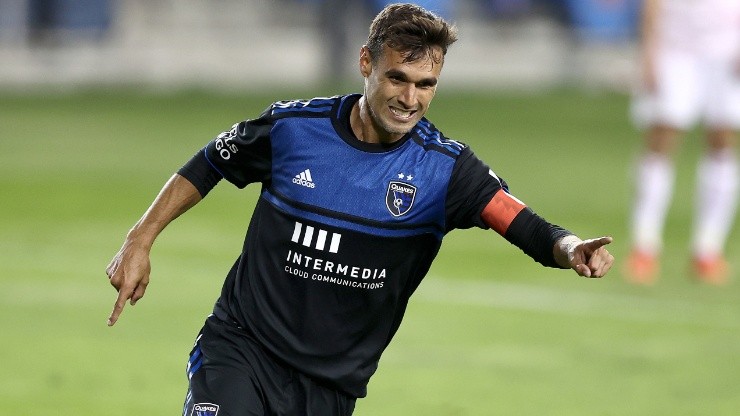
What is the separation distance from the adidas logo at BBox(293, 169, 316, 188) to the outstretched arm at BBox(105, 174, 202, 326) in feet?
1.36

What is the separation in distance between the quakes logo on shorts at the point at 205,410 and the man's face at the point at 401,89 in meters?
1.12

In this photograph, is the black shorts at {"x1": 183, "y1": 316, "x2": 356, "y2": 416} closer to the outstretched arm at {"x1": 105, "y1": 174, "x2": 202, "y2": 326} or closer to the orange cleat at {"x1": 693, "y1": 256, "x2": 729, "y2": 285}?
the outstretched arm at {"x1": 105, "y1": 174, "x2": 202, "y2": 326}

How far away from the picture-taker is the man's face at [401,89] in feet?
17.9

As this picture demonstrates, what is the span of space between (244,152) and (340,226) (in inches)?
19.0

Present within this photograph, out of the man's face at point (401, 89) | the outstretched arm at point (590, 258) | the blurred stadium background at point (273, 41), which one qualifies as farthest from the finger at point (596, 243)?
the blurred stadium background at point (273, 41)

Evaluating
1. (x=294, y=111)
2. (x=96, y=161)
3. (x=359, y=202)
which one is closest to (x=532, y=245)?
(x=359, y=202)

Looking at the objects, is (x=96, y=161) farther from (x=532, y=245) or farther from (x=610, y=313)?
(x=532, y=245)

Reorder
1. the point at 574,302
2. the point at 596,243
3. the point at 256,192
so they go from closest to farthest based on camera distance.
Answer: the point at 596,243
the point at 574,302
the point at 256,192

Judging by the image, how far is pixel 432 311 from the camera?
10.4m

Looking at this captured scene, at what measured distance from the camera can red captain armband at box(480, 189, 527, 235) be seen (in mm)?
5520

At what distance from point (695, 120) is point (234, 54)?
8293mm


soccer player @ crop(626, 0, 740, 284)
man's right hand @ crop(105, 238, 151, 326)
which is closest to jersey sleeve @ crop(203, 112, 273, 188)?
man's right hand @ crop(105, 238, 151, 326)

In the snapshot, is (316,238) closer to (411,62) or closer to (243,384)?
(243,384)

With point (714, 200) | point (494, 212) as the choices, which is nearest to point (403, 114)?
point (494, 212)
